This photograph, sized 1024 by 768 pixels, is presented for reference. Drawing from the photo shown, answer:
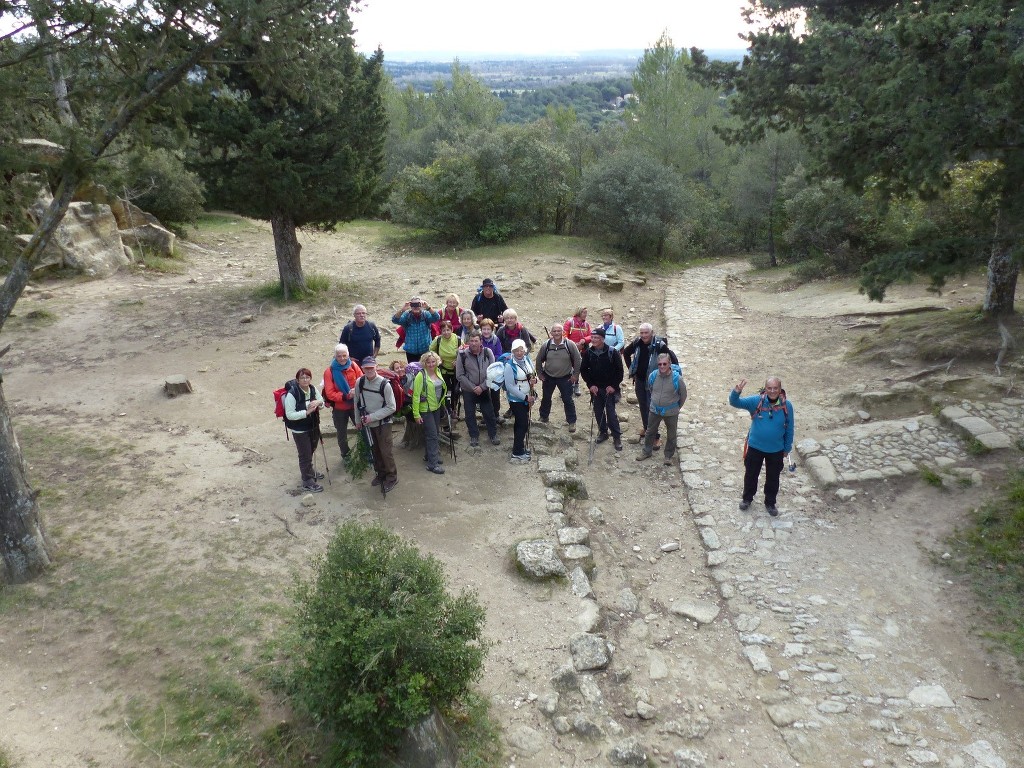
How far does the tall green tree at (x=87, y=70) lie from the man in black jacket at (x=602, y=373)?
5650 millimetres

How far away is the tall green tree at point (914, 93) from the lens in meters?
7.22

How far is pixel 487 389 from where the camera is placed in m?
9.66

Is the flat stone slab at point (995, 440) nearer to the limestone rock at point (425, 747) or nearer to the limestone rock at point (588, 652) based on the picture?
the limestone rock at point (588, 652)

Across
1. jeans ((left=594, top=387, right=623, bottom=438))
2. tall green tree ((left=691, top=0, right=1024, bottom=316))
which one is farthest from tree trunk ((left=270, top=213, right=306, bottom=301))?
tall green tree ((left=691, top=0, right=1024, bottom=316))

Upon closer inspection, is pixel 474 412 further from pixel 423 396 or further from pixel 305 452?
pixel 305 452

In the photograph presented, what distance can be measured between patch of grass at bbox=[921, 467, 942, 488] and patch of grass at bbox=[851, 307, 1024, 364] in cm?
363

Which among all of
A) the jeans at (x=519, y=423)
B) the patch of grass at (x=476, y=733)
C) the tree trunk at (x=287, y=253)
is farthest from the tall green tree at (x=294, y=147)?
the patch of grass at (x=476, y=733)

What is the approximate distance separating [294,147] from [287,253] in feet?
9.83

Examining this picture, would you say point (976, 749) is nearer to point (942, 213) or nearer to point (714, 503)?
point (714, 503)

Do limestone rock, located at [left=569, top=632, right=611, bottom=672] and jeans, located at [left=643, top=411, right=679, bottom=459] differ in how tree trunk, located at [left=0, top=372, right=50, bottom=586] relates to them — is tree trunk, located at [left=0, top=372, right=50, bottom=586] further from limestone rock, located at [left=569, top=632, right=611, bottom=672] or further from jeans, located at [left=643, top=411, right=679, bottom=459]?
jeans, located at [left=643, top=411, right=679, bottom=459]

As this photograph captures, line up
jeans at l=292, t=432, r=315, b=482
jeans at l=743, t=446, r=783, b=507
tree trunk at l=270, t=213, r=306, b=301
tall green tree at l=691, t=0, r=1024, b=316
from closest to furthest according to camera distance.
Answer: tall green tree at l=691, t=0, r=1024, b=316
jeans at l=743, t=446, r=783, b=507
jeans at l=292, t=432, r=315, b=482
tree trunk at l=270, t=213, r=306, b=301

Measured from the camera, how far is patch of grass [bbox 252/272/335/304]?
696 inches

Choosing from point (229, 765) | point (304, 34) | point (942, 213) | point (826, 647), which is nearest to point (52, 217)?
point (304, 34)

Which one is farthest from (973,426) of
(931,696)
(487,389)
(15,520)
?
(15,520)
